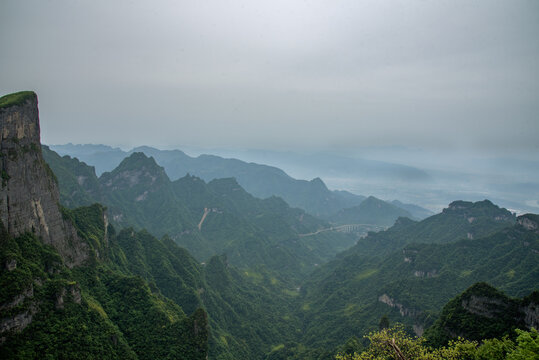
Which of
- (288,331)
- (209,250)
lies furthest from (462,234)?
(209,250)

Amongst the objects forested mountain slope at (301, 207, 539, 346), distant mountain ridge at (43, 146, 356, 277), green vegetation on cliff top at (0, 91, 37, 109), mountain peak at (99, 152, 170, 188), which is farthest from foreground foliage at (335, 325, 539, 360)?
mountain peak at (99, 152, 170, 188)

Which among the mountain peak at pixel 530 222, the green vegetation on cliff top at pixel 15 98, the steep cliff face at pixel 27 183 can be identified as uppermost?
the green vegetation on cliff top at pixel 15 98

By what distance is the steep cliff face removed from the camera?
3756cm

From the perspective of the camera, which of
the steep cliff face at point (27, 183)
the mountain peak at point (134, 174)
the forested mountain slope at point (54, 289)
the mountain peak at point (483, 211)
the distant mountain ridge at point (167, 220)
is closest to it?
the forested mountain slope at point (54, 289)

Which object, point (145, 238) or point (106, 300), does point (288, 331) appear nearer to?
point (145, 238)

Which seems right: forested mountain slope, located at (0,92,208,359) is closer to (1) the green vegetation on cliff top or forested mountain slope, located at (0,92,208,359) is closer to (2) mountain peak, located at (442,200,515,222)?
(1) the green vegetation on cliff top

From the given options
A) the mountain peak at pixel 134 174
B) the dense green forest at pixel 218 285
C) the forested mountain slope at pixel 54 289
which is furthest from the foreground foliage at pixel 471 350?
the mountain peak at pixel 134 174

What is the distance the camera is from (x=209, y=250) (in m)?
168

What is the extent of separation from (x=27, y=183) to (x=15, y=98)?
37.8 feet

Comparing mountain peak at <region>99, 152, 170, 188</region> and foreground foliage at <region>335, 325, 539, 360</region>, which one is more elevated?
foreground foliage at <region>335, 325, 539, 360</region>

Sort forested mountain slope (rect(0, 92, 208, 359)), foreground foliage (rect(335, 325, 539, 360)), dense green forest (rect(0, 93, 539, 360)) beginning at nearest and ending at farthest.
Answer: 1. foreground foliage (rect(335, 325, 539, 360))
2. forested mountain slope (rect(0, 92, 208, 359))
3. dense green forest (rect(0, 93, 539, 360))

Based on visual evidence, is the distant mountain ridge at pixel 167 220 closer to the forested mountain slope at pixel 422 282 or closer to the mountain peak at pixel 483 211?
the forested mountain slope at pixel 422 282

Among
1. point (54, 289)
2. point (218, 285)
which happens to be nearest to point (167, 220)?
point (218, 285)

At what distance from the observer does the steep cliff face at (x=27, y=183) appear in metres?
37.6
